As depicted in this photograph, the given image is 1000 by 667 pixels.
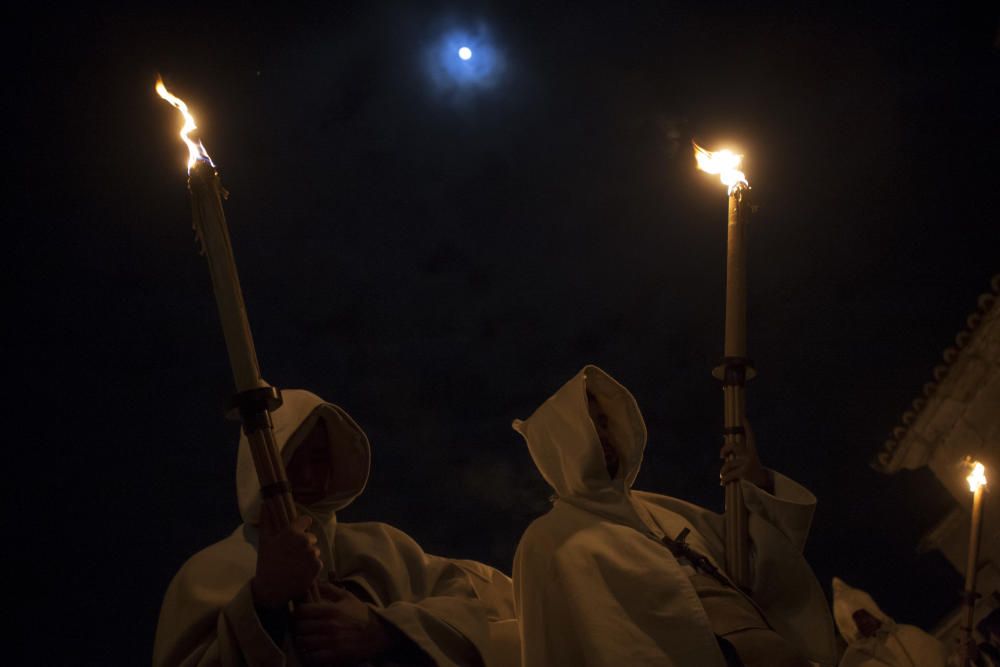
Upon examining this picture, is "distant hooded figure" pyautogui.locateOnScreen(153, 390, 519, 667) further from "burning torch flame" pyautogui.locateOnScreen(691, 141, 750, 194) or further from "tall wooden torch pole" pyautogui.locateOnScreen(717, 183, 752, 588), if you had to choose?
"burning torch flame" pyautogui.locateOnScreen(691, 141, 750, 194)

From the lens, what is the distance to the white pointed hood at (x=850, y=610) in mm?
8688

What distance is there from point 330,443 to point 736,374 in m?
2.10

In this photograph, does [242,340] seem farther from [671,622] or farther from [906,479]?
[906,479]

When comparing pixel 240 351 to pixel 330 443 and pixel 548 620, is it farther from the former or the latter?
pixel 548 620

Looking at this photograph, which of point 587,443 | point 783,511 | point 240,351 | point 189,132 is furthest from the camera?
point 587,443

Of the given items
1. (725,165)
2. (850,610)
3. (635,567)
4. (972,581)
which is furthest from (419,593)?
(850,610)

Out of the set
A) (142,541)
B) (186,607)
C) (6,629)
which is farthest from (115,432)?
(186,607)

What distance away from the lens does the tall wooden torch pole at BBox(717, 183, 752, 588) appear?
3.17 m

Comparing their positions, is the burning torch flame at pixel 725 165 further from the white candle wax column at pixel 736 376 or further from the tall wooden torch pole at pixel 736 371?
the white candle wax column at pixel 736 376

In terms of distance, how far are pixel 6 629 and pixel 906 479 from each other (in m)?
16.1

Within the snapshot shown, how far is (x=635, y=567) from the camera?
3.35m

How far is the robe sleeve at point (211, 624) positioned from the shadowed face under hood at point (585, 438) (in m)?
1.82

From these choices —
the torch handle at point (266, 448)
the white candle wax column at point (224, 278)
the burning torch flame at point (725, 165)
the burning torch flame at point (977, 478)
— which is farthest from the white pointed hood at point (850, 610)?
the white candle wax column at point (224, 278)

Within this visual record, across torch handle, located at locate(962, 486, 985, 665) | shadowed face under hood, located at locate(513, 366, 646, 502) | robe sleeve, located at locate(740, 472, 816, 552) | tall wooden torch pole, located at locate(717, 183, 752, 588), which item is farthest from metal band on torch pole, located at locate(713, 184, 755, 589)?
torch handle, located at locate(962, 486, 985, 665)
